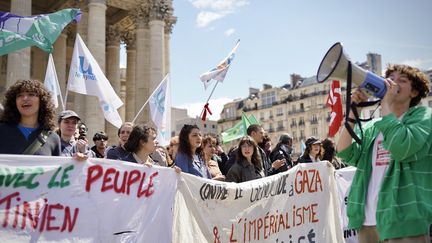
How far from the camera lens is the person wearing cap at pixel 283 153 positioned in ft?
29.0

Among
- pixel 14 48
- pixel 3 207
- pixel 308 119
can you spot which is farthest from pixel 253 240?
pixel 308 119

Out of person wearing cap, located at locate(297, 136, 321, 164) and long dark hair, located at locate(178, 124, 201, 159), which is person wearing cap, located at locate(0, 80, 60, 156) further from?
person wearing cap, located at locate(297, 136, 321, 164)

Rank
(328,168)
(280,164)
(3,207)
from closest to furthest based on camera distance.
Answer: (3,207) < (328,168) < (280,164)

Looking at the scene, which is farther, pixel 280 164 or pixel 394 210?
pixel 280 164

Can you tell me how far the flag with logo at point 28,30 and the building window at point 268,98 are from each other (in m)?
65.0

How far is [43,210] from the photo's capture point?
4355 millimetres

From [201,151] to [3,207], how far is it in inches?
144

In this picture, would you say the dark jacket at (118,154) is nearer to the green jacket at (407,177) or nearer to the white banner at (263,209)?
the white banner at (263,209)

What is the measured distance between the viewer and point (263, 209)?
6176 millimetres

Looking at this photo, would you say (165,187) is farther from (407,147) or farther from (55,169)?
(407,147)

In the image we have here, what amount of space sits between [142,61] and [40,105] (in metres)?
21.0

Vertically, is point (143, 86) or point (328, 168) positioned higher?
point (143, 86)

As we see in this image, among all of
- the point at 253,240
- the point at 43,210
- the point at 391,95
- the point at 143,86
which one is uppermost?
the point at 143,86

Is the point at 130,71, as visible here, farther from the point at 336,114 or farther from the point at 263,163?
the point at 336,114
